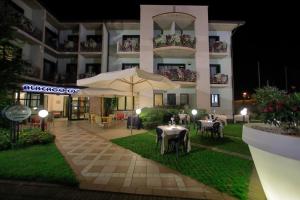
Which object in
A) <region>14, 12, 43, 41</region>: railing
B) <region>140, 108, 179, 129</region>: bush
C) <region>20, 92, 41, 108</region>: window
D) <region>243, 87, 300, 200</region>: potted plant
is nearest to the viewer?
<region>243, 87, 300, 200</region>: potted plant

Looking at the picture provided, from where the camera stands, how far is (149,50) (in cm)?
1672

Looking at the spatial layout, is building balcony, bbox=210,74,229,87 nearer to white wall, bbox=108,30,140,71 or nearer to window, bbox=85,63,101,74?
white wall, bbox=108,30,140,71

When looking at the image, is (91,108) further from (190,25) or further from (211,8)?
(211,8)

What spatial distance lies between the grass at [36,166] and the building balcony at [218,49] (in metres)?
15.1

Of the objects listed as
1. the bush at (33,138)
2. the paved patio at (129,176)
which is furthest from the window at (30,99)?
the paved patio at (129,176)

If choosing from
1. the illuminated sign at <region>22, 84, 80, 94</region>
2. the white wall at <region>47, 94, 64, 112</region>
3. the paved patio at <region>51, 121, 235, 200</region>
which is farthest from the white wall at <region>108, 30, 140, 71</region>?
the paved patio at <region>51, 121, 235, 200</region>

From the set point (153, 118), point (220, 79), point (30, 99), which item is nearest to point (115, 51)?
point (30, 99)

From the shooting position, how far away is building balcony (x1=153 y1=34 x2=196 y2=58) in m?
15.9

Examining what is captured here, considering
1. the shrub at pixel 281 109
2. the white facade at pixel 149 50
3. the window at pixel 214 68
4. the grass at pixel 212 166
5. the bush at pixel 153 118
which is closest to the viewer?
the shrub at pixel 281 109

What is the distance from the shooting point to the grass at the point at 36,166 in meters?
4.28

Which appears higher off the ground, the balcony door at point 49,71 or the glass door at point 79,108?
Answer: the balcony door at point 49,71

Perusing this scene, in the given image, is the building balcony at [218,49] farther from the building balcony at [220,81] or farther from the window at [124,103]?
the window at [124,103]

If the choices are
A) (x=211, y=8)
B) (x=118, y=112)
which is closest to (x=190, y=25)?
(x=211, y=8)

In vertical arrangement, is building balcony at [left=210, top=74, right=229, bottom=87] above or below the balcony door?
below
